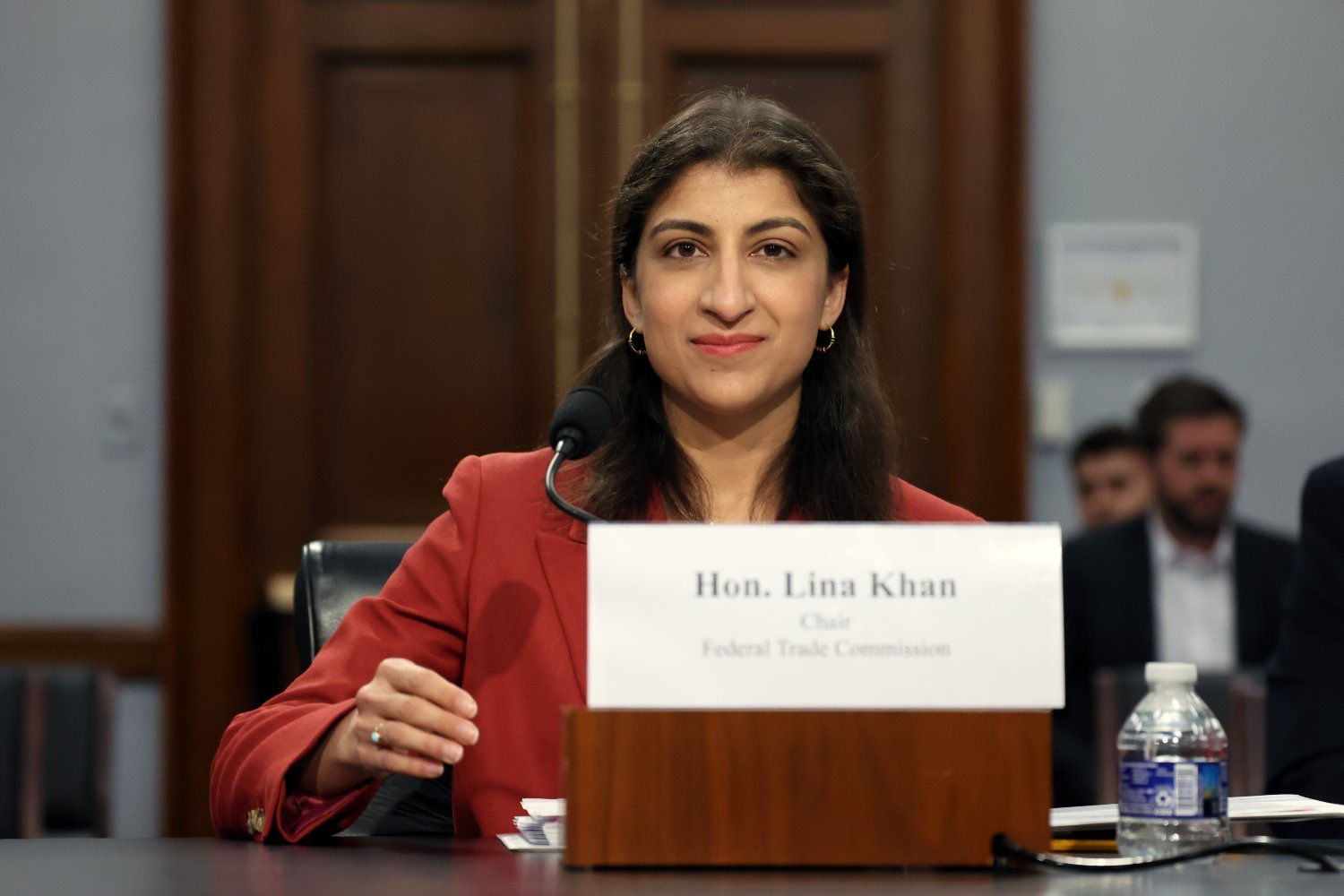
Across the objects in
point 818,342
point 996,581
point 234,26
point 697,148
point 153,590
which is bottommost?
point 153,590

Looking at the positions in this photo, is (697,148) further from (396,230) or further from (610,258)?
(396,230)

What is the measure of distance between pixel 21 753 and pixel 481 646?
1349mm

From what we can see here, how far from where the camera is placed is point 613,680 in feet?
3.63

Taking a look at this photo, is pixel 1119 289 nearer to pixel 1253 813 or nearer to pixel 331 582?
pixel 331 582

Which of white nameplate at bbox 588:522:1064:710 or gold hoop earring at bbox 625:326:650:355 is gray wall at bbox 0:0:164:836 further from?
white nameplate at bbox 588:522:1064:710

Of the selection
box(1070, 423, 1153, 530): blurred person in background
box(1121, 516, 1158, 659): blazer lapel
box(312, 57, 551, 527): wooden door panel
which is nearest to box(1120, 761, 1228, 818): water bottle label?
box(1121, 516, 1158, 659): blazer lapel

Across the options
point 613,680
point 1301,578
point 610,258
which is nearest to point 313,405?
point 610,258

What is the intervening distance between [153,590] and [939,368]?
1.99 m

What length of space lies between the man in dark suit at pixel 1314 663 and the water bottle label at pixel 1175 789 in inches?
21.2

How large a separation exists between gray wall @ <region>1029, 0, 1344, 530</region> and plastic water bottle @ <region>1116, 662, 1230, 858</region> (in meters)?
2.87

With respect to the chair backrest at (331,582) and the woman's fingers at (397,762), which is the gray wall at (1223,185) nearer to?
the chair backrest at (331,582)

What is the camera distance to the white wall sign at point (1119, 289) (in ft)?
13.5

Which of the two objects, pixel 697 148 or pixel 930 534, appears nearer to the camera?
pixel 930 534

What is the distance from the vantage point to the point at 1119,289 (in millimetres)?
4129
